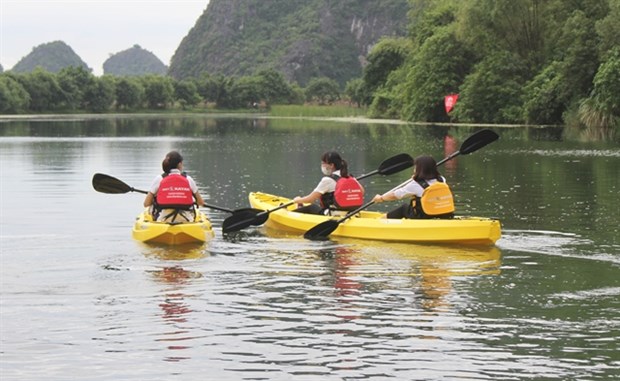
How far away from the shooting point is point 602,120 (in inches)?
2197

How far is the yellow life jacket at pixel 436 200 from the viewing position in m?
15.3

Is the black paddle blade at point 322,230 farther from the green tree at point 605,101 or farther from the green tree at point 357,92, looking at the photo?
the green tree at point 357,92

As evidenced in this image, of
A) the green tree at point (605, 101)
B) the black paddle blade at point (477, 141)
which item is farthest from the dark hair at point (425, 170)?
the green tree at point (605, 101)

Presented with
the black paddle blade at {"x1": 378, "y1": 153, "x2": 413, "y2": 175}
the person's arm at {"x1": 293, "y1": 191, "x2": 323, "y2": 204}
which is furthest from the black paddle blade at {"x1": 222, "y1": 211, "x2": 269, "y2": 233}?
the black paddle blade at {"x1": 378, "y1": 153, "x2": 413, "y2": 175}

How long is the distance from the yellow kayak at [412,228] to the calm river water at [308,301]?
26 centimetres

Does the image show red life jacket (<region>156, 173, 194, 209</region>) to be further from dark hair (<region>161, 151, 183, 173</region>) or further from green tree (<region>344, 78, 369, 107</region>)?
green tree (<region>344, 78, 369, 107</region>)

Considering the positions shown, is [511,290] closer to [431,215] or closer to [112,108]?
[431,215]

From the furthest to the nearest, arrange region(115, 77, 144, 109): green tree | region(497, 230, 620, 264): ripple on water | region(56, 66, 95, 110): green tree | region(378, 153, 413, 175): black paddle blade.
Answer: region(115, 77, 144, 109): green tree, region(56, 66, 95, 110): green tree, region(378, 153, 413, 175): black paddle blade, region(497, 230, 620, 264): ripple on water

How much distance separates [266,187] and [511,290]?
14464mm

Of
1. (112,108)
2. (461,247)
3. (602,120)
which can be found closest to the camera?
(461,247)

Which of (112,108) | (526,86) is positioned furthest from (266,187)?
(112,108)

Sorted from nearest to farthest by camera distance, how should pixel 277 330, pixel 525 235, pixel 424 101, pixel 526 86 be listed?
1. pixel 277 330
2. pixel 525 235
3. pixel 526 86
4. pixel 424 101

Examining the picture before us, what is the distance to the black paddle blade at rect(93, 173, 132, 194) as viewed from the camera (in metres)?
18.3

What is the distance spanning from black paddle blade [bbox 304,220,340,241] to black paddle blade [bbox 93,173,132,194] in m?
3.74
